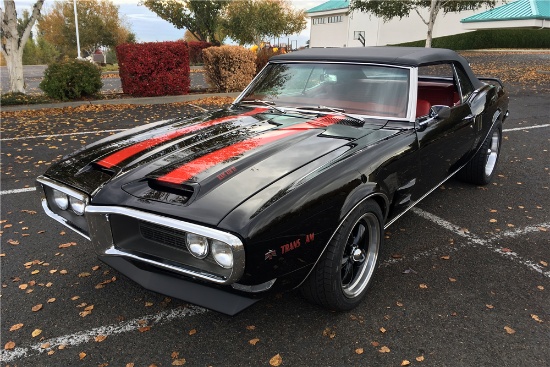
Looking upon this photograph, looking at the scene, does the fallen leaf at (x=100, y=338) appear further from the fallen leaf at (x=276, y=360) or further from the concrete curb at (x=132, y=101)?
the concrete curb at (x=132, y=101)

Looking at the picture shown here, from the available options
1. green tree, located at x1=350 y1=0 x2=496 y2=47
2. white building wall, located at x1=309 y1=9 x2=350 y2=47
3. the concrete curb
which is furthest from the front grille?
white building wall, located at x1=309 y1=9 x2=350 y2=47

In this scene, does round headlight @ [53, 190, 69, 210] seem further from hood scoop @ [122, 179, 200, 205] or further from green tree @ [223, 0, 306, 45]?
green tree @ [223, 0, 306, 45]

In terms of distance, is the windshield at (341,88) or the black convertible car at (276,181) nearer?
the black convertible car at (276,181)

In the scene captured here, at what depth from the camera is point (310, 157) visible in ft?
8.50

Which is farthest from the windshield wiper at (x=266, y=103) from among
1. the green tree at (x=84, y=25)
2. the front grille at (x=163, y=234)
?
the green tree at (x=84, y=25)

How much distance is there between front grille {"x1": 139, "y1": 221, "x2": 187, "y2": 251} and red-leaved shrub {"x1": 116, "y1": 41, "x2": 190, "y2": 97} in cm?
1034

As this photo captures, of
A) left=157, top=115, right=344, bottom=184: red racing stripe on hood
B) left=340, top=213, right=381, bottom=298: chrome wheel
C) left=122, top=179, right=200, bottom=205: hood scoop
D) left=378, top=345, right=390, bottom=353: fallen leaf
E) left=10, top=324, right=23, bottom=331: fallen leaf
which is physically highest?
left=157, top=115, right=344, bottom=184: red racing stripe on hood

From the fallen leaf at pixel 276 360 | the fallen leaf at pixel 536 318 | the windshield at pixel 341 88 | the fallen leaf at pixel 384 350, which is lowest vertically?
the fallen leaf at pixel 536 318

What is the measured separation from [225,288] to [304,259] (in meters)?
0.43

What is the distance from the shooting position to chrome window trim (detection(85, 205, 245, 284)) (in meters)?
1.95

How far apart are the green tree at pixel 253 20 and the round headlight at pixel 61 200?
111 feet

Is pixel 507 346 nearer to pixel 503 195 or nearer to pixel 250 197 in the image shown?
pixel 250 197

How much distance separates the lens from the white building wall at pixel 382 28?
37.0 metres

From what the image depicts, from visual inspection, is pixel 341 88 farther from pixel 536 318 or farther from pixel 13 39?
pixel 13 39
